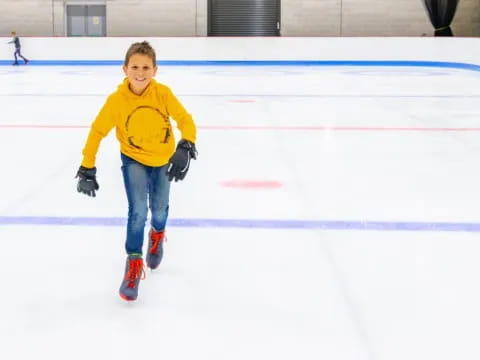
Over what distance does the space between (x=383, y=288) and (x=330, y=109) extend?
549cm

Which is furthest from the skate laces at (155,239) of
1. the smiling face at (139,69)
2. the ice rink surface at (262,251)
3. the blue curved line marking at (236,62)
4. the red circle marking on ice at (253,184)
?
the blue curved line marking at (236,62)

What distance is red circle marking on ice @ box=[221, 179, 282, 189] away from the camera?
370 centimetres

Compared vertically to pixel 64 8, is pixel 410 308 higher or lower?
lower

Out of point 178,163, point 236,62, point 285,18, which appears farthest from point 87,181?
point 285,18

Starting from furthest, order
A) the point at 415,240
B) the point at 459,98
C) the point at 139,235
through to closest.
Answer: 1. the point at 459,98
2. the point at 415,240
3. the point at 139,235

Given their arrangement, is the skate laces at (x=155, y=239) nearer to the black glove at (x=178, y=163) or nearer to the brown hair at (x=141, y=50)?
the black glove at (x=178, y=163)

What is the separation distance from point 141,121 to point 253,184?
5.75ft

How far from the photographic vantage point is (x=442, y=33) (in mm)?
16922

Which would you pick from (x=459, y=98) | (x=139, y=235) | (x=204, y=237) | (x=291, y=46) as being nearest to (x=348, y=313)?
(x=139, y=235)

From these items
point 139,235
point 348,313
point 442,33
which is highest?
point 442,33

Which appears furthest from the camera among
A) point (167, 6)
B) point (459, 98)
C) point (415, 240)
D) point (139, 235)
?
point (167, 6)

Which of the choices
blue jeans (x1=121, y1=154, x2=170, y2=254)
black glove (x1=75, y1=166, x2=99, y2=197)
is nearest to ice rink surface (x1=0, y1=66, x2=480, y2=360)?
blue jeans (x1=121, y1=154, x2=170, y2=254)

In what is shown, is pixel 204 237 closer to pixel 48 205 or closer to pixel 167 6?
pixel 48 205

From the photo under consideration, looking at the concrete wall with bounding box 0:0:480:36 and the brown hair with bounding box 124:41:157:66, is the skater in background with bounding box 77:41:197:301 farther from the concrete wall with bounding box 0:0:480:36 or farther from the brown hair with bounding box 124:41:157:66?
the concrete wall with bounding box 0:0:480:36
